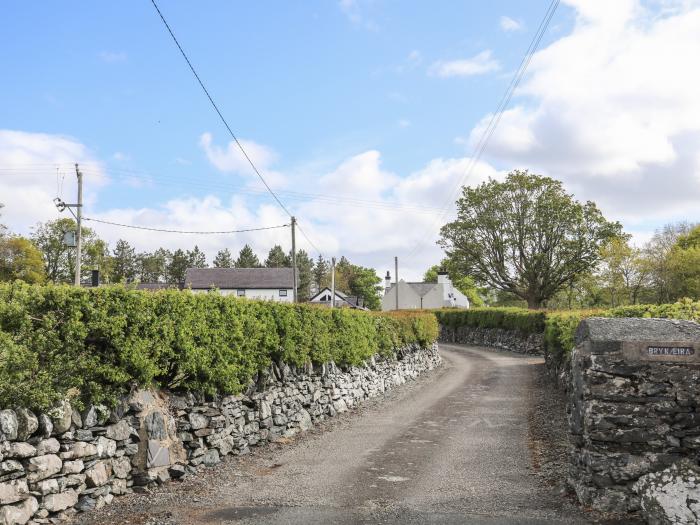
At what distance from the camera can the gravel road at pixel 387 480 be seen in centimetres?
732

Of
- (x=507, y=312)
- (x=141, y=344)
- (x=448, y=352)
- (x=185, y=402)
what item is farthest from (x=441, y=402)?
(x=507, y=312)

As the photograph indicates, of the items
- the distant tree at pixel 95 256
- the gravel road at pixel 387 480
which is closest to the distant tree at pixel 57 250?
the distant tree at pixel 95 256

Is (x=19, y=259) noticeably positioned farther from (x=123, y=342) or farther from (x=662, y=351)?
(x=662, y=351)

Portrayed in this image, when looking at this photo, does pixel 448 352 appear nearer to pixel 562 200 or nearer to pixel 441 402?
pixel 562 200

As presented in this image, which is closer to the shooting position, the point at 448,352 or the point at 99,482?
the point at 99,482

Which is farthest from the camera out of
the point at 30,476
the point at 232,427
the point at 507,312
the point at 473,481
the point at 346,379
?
the point at 507,312

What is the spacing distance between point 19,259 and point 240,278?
1005 inches

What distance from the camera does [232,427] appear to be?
10.7 meters

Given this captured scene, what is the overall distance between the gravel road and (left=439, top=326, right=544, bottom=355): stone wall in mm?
22720

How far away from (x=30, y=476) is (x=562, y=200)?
4868 centimetres

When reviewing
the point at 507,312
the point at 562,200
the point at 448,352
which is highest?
the point at 562,200

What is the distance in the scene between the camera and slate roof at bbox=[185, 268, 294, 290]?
246ft

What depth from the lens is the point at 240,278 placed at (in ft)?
249

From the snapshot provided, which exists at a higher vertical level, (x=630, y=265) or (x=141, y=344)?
(x=630, y=265)
